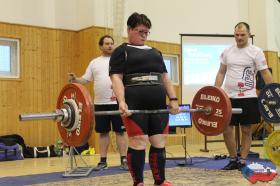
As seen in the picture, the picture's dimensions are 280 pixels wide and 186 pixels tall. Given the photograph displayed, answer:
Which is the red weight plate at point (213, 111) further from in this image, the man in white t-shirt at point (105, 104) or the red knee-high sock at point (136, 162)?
the man in white t-shirt at point (105, 104)

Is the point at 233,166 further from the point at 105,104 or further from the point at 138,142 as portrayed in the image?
the point at 138,142

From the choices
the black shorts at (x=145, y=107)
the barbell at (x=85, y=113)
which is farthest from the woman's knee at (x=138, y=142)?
the barbell at (x=85, y=113)

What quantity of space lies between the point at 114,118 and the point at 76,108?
5.85ft

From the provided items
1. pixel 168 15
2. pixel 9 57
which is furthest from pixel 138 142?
pixel 168 15

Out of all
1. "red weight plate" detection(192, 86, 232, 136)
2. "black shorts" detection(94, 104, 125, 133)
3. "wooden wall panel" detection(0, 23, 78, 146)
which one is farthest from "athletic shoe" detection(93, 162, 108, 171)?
"wooden wall panel" detection(0, 23, 78, 146)

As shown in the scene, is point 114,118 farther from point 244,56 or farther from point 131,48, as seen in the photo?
point 131,48

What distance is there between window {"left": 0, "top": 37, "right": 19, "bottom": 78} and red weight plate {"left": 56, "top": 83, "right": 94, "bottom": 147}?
4.47 m

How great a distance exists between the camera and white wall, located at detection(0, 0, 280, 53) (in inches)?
292

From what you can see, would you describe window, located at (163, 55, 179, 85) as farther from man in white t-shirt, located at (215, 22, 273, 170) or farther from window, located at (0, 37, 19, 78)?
man in white t-shirt, located at (215, 22, 273, 170)

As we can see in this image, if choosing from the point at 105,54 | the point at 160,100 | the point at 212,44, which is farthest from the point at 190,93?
the point at 160,100

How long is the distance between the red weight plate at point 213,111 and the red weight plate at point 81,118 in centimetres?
103

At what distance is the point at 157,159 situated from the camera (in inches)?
112

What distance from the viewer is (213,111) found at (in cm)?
332

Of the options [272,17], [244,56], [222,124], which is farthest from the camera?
[272,17]
